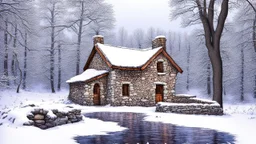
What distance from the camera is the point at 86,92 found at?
21.5 metres

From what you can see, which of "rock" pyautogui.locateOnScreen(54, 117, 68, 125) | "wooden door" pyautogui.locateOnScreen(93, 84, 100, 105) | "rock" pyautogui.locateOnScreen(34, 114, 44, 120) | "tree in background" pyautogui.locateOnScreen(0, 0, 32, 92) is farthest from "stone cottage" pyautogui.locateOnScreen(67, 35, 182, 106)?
"rock" pyautogui.locateOnScreen(34, 114, 44, 120)

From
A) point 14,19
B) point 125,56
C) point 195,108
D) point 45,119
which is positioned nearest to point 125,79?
point 125,56

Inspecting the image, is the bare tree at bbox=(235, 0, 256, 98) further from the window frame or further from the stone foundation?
the window frame

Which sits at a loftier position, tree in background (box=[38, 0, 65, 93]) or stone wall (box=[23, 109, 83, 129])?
tree in background (box=[38, 0, 65, 93])

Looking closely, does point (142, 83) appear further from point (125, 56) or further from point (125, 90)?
point (125, 56)

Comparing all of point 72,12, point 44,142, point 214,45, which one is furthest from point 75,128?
point 72,12

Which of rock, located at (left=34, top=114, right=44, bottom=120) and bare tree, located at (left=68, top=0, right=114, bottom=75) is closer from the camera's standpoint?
rock, located at (left=34, top=114, right=44, bottom=120)

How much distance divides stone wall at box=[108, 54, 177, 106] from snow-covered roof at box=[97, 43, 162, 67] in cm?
71

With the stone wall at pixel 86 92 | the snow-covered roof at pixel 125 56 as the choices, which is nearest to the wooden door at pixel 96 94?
the stone wall at pixel 86 92

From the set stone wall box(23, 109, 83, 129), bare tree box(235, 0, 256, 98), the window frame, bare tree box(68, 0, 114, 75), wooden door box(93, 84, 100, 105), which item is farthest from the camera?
bare tree box(68, 0, 114, 75)

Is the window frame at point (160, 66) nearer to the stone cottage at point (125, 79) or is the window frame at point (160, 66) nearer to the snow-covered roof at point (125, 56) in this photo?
the stone cottage at point (125, 79)

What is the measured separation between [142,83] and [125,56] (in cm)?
318

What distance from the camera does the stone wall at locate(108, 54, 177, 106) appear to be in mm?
21578

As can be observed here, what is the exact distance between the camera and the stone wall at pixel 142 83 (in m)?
21.6
